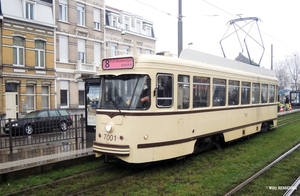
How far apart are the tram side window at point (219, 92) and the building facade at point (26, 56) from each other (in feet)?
57.0

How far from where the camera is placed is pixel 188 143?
805 cm

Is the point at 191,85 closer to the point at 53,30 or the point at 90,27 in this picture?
the point at 53,30

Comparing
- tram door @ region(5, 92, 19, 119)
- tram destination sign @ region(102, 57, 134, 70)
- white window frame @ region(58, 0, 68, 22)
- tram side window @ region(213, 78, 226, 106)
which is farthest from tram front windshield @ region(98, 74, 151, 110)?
white window frame @ region(58, 0, 68, 22)

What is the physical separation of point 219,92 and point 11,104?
18.1m

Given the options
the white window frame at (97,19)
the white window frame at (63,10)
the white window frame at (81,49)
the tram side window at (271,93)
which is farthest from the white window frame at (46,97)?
the tram side window at (271,93)

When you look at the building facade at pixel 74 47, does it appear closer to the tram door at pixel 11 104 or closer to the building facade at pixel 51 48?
the building facade at pixel 51 48

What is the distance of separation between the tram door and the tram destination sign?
17247 millimetres

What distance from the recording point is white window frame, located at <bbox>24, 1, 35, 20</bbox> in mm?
23797

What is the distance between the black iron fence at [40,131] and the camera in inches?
361

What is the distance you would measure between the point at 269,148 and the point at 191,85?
436cm

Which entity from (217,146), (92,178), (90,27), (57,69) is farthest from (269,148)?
(90,27)

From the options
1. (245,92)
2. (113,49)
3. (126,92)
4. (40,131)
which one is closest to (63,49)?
(113,49)

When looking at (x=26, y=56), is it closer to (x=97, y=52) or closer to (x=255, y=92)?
(x=97, y=52)

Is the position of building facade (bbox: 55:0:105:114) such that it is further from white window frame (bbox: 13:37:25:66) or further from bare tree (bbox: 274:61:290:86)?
bare tree (bbox: 274:61:290:86)
